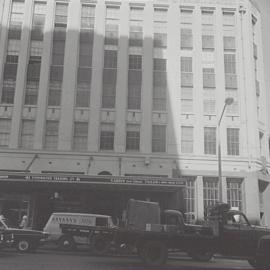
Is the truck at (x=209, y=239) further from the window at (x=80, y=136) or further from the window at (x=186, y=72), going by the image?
the window at (x=186, y=72)

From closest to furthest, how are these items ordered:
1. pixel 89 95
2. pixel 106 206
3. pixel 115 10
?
pixel 106 206, pixel 89 95, pixel 115 10

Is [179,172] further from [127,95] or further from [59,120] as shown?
[59,120]

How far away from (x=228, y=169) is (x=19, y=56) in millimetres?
19457

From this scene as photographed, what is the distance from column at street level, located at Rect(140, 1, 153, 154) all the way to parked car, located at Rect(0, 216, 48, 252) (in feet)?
44.5

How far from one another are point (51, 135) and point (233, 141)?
48.5 feet

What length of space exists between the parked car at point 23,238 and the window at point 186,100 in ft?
56.9

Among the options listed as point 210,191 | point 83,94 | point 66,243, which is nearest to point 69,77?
point 83,94

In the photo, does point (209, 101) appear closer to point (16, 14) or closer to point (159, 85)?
point (159, 85)

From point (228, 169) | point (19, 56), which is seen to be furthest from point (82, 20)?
point (228, 169)

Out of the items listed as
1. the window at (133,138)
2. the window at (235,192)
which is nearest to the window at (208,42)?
the window at (133,138)

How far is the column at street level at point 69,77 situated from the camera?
98.0ft

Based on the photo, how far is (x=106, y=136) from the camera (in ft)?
99.5

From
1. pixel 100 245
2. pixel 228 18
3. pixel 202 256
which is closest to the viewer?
pixel 202 256

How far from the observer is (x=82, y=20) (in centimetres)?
3266
